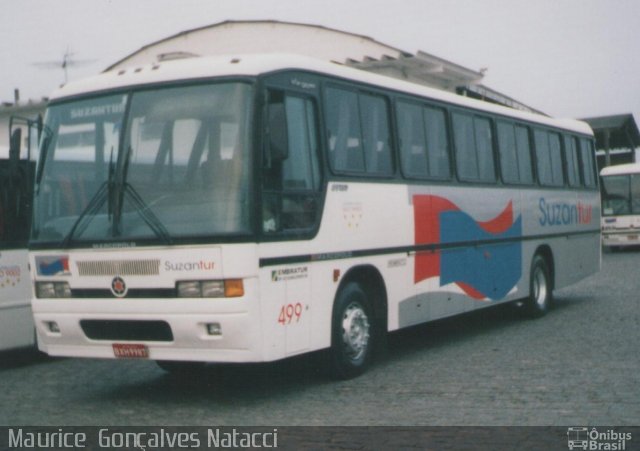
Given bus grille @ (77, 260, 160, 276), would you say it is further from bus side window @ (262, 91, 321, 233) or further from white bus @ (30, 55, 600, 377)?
bus side window @ (262, 91, 321, 233)

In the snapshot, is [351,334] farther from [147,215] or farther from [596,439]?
[596,439]

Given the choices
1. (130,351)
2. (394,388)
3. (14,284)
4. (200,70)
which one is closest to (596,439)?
(394,388)

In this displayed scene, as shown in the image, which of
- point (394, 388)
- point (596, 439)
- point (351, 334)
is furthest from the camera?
point (351, 334)

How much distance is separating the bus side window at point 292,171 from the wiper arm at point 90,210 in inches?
57.3

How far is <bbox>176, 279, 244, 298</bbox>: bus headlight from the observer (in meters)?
8.00

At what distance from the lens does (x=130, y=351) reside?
27.8ft

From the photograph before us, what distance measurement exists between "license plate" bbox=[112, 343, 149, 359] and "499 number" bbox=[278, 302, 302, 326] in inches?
46.6

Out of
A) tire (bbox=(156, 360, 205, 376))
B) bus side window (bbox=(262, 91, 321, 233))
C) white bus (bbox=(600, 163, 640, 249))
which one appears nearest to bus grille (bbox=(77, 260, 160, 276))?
bus side window (bbox=(262, 91, 321, 233))

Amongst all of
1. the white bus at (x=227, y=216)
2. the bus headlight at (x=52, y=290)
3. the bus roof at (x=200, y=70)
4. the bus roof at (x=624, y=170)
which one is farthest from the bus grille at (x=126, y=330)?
the bus roof at (x=624, y=170)

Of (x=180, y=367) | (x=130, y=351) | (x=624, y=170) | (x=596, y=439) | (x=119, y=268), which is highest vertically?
(x=624, y=170)

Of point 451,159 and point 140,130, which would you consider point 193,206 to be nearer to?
point 140,130

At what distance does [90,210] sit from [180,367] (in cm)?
269

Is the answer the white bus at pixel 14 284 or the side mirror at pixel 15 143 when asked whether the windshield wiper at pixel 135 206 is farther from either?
the white bus at pixel 14 284

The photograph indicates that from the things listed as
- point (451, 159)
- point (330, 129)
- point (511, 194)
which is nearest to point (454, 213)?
point (451, 159)
